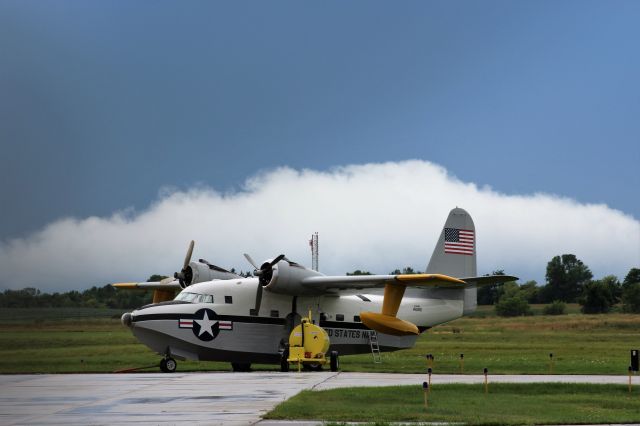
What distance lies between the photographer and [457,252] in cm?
4188

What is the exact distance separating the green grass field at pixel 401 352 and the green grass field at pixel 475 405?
17.5 ft

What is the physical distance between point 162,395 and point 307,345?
42.8 ft

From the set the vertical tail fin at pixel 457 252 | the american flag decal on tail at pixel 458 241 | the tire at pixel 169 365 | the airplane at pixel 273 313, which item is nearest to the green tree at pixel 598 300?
the vertical tail fin at pixel 457 252

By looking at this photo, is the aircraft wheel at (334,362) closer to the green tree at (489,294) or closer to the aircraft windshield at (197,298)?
the aircraft windshield at (197,298)

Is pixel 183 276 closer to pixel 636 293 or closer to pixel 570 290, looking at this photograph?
pixel 636 293

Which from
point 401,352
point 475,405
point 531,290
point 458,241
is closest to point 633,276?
point 531,290

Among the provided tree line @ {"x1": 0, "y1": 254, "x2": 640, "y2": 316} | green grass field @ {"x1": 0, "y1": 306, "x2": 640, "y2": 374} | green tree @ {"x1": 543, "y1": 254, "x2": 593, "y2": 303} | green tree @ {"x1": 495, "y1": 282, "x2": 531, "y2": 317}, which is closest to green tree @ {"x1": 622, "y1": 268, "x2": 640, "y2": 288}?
tree line @ {"x1": 0, "y1": 254, "x2": 640, "y2": 316}

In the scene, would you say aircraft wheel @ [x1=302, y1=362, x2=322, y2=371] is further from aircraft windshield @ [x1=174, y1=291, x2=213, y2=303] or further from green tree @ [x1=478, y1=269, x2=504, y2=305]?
green tree @ [x1=478, y1=269, x2=504, y2=305]

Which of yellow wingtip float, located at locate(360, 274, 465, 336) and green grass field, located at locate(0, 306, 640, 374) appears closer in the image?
green grass field, located at locate(0, 306, 640, 374)

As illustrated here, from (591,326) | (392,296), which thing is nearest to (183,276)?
(392,296)

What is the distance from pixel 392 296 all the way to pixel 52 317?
19454 mm

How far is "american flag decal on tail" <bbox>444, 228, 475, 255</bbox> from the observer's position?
4184cm

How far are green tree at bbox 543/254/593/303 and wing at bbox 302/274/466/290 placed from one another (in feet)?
→ 482

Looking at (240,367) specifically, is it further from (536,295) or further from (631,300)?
(536,295)
